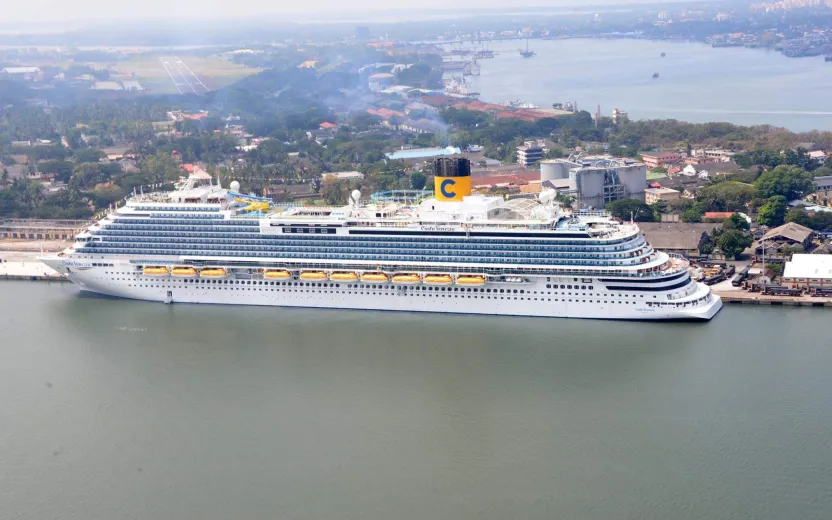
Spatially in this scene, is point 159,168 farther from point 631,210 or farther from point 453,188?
point 453,188

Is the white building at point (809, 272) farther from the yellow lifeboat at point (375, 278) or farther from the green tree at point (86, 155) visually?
the green tree at point (86, 155)

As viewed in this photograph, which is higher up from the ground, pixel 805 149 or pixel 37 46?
pixel 37 46

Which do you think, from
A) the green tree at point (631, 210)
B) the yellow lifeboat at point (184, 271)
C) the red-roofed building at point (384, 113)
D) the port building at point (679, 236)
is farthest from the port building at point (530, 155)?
the yellow lifeboat at point (184, 271)

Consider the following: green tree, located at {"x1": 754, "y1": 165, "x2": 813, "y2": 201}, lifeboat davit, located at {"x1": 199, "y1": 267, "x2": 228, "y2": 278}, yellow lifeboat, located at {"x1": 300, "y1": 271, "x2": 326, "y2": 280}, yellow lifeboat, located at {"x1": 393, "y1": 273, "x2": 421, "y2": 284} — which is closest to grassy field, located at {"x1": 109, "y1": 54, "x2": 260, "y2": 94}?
green tree, located at {"x1": 754, "y1": 165, "x2": 813, "y2": 201}

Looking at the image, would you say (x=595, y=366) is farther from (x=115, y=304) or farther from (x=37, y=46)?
(x=37, y=46)

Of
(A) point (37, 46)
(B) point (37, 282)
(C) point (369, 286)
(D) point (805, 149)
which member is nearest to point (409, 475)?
(C) point (369, 286)

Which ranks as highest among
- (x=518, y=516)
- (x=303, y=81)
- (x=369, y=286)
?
(x=303, y=81)

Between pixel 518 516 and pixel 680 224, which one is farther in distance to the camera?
pixel 680 224
